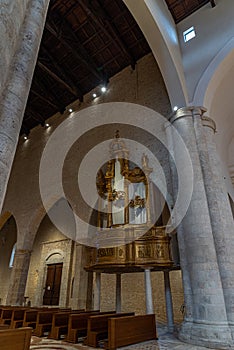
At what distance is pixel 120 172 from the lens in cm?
738

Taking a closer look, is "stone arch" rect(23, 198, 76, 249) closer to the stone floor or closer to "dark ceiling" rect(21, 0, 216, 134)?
"dark ceiling" rect(21, 0, 216, 134)

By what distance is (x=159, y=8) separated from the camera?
7980 millimetres

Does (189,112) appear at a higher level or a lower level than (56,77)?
lower

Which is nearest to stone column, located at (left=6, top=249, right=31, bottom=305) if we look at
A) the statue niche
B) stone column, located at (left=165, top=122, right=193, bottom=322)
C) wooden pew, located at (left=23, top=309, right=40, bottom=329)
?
wooden pew, located at (left=23, top=309, right=40, bottom=329)

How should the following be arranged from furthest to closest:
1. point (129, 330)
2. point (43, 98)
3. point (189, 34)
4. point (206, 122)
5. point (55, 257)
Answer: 1. point (43, 98)
2. point (55, 257)
3. point (189, 34)
4. point (206, 122)
5. point (129, 330)

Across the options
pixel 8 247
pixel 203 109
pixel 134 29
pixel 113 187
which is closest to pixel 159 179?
pixel 113 187

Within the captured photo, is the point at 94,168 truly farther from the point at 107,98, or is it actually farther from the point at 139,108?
the point at 107,98

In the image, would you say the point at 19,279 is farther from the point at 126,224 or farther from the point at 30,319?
the point at 126,224

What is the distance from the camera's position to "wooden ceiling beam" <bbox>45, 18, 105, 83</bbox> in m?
9.61

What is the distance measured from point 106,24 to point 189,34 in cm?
349

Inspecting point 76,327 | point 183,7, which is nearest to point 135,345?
point 76,327

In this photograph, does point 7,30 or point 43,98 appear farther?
point 43,98

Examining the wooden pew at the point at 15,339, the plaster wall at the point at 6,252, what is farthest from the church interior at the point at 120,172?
the plaster wall at the point at 6,252

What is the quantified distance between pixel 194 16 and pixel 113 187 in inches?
274
